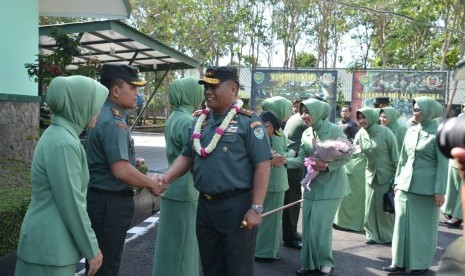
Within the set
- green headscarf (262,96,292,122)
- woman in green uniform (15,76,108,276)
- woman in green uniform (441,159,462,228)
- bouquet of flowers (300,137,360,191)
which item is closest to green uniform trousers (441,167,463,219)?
woman in green uniform (441,159,462,228)

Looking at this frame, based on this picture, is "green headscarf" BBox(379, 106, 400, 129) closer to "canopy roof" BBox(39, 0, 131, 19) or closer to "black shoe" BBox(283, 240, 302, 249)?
"black shoe" BBox(283, 240, 302, 249)

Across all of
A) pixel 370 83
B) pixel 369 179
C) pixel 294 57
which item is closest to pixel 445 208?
pixel 369 179

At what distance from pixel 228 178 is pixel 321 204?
2046mm

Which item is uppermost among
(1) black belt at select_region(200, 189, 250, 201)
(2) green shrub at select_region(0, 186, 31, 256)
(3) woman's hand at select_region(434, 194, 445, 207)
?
(1) black belt at select_region(200, 189, 250, 201)

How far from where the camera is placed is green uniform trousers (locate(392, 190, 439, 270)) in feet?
18.5

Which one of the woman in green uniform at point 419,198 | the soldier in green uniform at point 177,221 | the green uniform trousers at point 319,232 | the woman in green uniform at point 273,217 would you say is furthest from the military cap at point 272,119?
the woman in green uniform at point 419,198

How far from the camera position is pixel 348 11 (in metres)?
28.8

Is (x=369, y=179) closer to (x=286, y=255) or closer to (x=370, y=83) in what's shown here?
(x=286, y=255)

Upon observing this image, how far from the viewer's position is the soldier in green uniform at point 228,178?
358cm

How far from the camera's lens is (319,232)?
5.32 metres

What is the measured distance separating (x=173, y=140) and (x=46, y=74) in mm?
3787

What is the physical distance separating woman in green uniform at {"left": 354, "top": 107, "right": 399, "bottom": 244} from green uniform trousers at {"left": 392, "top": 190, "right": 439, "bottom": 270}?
129 centimetres

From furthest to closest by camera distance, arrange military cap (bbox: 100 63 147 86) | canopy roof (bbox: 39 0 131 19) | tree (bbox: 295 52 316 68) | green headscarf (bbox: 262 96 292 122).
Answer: tree (bbox: 295 52 316 68)
canopy roof (bbox: 39 0 131 19)
green headscarf (bbox: 262 96 292 122)
military cap (bbox: 100 63 147 86)

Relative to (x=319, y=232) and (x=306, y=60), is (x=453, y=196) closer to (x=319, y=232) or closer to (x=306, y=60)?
(x=319, y=232)
